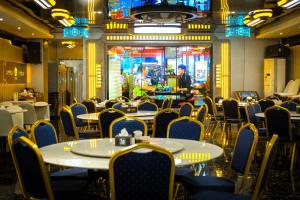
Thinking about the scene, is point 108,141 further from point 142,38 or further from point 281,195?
point 142,38

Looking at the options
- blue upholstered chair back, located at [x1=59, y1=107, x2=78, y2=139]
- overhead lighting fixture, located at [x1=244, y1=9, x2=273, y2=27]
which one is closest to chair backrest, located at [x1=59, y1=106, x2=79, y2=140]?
blue upholstered chair back, located at [x1=59, y1=107, x2=78, y2=139]

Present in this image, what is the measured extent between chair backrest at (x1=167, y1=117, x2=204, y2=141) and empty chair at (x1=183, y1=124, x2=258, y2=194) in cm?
97

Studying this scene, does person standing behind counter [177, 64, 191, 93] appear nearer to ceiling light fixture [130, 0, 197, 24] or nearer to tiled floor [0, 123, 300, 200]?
tiled floor [0, 123, 300, 200]

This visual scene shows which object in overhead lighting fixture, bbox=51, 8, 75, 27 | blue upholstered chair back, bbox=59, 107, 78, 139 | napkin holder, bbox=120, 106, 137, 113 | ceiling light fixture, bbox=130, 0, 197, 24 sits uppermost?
overhead lighting fixture, bbox=51, 8, 75, 27

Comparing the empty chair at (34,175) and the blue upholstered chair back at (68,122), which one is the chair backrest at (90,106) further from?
the empty chair at (34,175)

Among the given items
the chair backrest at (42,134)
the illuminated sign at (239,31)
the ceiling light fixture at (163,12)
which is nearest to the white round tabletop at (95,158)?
the chair backrest at (42,134)

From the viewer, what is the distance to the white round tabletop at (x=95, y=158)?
3.46m

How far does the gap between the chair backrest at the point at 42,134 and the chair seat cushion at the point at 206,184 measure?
60.0 inches

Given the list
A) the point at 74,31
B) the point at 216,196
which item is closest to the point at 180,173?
the point at 216,196

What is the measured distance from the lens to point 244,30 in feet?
46.0

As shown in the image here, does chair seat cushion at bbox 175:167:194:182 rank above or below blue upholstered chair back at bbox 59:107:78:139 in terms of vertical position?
below

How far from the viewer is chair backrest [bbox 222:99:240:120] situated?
1091cm

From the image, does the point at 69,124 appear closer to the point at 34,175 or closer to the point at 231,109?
the point at 34,175

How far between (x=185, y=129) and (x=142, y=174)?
2279mm
